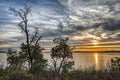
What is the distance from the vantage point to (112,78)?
913cm

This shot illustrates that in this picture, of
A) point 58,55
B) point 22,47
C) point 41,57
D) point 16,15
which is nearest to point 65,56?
point 58,55

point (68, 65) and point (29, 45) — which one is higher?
point (29, 45)

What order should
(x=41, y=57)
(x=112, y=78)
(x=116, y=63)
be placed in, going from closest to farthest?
(x=112, y=78), (x=116, y=63), (x=41, y=57)

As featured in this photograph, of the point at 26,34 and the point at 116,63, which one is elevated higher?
the point at 26,34

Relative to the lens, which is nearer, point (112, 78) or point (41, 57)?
point (112, 78)

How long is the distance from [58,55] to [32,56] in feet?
14.6

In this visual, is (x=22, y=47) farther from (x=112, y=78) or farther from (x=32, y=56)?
(x=112, y=78)

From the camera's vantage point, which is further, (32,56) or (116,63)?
(32,56)

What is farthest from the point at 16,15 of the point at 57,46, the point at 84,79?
the point at 84,79

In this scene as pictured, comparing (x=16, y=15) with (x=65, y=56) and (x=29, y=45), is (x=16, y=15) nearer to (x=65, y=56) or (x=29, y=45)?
(x=29, y=45)

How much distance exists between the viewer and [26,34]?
1391 inches

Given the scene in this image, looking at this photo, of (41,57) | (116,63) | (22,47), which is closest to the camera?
(116,63)

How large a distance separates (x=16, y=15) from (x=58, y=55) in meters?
9.94

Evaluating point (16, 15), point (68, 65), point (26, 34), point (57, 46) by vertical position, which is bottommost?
point (68, 65)
